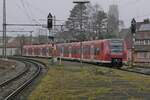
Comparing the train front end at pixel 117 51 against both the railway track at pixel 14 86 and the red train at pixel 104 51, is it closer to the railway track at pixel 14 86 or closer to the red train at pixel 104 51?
the red train at pixel 104 51

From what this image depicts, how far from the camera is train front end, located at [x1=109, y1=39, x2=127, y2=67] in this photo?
1695 inches

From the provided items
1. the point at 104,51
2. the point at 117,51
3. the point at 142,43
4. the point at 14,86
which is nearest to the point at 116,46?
the point at 117,51

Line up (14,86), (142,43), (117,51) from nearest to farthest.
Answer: (14,86), (117,51), (142,43)

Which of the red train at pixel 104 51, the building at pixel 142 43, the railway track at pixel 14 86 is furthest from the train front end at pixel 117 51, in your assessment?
the building at pixel 142 43

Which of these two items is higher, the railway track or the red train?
the red train

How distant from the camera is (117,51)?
43312 mm

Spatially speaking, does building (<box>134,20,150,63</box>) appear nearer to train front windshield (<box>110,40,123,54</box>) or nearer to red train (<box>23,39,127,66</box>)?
red train (<box>23,39,127,66</box>)

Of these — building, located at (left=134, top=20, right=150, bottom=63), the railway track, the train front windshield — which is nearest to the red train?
the train front windshield

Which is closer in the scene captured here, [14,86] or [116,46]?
[14,86]

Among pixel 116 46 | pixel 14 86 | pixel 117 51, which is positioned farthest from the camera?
pixel 117 51

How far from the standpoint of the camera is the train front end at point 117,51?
141 feet

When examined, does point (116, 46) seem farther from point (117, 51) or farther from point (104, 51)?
point (104, 51)

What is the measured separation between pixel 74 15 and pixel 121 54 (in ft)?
250

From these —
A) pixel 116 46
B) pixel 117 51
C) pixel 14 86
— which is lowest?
pixel 14 86
